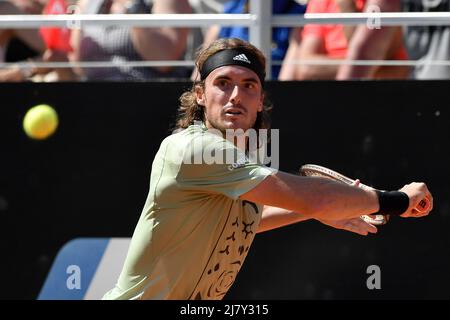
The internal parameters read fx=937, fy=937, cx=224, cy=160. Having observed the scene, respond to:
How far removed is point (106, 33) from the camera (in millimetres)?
5578

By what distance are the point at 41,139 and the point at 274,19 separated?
1.42 meters

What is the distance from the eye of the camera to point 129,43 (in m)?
5.50

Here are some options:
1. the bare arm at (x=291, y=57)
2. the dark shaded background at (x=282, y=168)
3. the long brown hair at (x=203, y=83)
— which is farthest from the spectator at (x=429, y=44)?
the long brown hair at (x=203, y=83)

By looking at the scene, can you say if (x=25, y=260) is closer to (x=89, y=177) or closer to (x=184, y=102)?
(x=89, y=177)

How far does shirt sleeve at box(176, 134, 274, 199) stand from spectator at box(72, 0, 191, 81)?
6.83 ft

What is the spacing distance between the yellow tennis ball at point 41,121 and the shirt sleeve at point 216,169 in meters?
1.96

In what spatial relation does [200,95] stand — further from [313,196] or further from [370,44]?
[370,44]

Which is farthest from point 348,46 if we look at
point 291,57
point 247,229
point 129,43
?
point 247,229

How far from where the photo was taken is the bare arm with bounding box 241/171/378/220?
3.20 m

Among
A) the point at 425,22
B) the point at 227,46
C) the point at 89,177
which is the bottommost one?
the point at 89,177

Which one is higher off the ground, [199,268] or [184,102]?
[184,102]

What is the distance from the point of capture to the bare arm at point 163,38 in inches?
211

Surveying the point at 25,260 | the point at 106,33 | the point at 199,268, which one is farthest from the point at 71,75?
the point at 199,268

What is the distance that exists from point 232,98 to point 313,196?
0.50 metres
